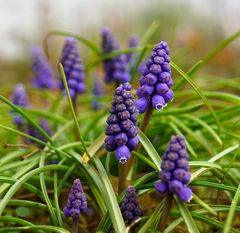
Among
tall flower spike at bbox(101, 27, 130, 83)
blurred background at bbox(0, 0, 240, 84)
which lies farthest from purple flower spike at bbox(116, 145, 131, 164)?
blurred background at bbox(0, 0, 240, 84)

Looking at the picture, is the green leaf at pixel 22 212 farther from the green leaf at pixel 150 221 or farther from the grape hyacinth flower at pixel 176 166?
the grape hyacinth flower at pixel 176 166

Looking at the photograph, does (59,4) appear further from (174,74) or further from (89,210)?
(89,210)

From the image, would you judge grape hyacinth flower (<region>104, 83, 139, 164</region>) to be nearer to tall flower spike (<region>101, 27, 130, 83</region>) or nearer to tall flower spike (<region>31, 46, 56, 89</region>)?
tall flower spike (<region>101, 27, 130, 83</region>)

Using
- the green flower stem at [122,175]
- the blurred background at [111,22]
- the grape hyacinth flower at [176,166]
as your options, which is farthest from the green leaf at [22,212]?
the blurred background at [111,22]

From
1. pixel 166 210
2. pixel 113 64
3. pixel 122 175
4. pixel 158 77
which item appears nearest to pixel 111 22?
pixel 113 64

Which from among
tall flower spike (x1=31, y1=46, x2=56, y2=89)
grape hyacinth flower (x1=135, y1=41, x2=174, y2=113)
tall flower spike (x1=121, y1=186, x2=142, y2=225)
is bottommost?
tall flower spike (x1=121, y1=186, x2=142, y2=225)
